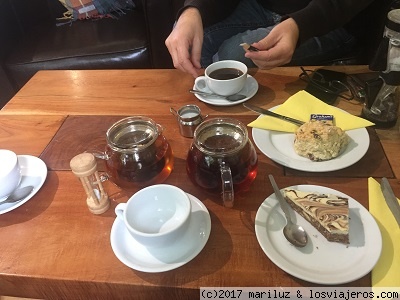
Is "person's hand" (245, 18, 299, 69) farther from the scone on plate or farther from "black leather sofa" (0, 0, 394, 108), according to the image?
"black leather sofa" (0, 0, 394, 108)

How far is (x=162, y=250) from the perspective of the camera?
64 cm

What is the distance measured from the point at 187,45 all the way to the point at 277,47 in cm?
26

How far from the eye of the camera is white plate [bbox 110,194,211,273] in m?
0.63

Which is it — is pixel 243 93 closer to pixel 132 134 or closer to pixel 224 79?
pixel 224 79

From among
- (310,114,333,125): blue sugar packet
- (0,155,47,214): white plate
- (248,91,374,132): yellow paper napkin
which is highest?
(310,114,333,125): blue sugar packet

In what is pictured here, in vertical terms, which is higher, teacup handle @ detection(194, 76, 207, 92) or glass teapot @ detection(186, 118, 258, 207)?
glass teapot @ detection(186, 118, 258, 207)


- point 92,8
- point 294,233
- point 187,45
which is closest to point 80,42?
point 92,8

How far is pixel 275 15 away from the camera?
4.97ft

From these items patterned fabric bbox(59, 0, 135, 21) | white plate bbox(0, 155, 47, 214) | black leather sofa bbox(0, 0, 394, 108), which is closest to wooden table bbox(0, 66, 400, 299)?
white plate bbox(0, 155, 47, 214)

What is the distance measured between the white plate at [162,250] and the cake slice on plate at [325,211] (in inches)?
6.5

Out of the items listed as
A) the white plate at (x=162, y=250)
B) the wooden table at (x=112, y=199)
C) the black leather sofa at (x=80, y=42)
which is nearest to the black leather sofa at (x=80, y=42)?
the black leather sofa at (x=80, y=42)

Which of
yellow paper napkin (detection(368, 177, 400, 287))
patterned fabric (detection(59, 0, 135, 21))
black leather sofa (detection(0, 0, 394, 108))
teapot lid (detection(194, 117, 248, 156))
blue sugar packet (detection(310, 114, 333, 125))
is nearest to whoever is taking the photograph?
yellow paper napkin (detection(368, 177, 400, 287))

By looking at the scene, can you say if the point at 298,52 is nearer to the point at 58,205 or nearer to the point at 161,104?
the point at 161,104

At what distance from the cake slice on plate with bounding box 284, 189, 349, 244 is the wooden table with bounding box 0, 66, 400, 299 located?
7 cm
